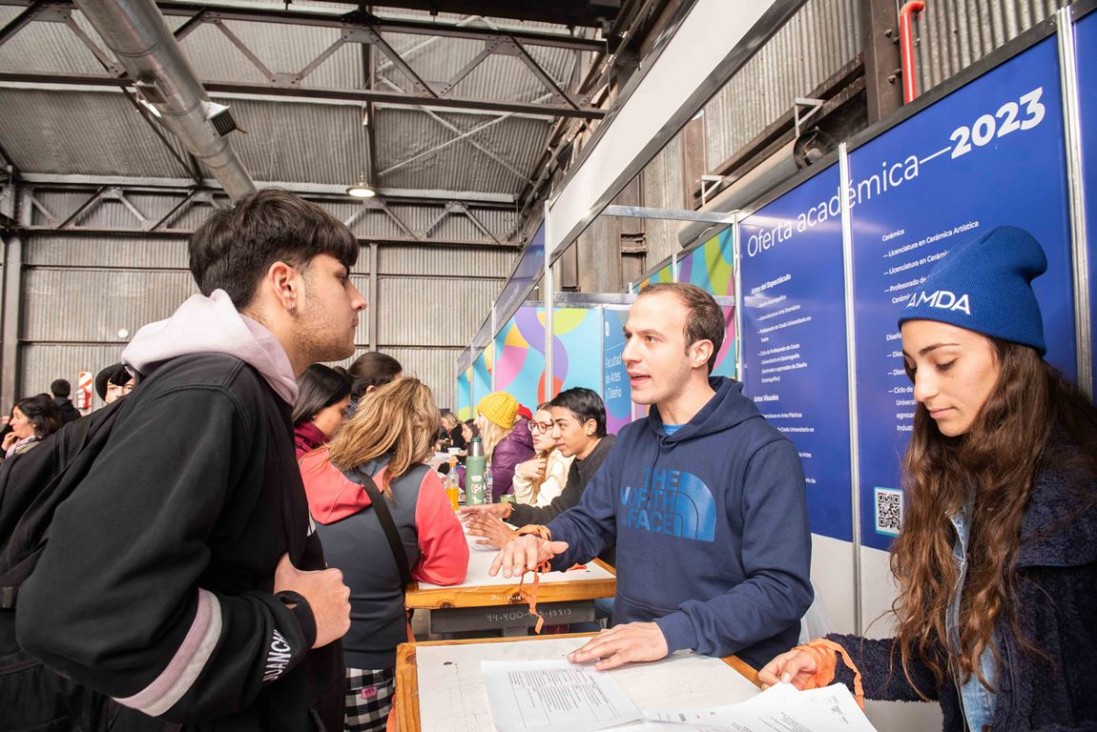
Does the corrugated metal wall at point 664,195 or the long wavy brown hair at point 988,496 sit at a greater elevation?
the corrugated metal wall at point 664,195

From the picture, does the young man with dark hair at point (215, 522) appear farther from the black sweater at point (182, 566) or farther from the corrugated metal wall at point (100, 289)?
the corrugated metal wall at point (100, 289)

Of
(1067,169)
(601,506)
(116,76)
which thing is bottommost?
(601,506)

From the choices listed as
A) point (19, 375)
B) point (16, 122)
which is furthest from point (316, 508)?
point (19, 375)

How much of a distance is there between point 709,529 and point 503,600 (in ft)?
2.95

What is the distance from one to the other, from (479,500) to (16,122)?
12733mm

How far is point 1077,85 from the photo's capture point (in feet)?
4.60

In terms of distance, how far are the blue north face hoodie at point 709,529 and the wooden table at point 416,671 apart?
0.05 metres

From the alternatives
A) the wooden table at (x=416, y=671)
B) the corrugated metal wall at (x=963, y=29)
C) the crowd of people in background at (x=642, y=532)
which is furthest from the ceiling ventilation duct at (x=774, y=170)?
the wooden table at (x=416, y=671)

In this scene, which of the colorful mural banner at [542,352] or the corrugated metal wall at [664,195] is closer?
the colorful mural banner at [542,352]

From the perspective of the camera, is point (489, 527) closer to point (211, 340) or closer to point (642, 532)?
point (642, 532)

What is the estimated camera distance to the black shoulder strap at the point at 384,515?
2070mm

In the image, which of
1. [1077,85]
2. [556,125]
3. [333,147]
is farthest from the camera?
[333,147]

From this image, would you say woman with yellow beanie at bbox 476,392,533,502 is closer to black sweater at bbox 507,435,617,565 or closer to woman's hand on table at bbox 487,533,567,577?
black sweater at bbox 507,435,617,565

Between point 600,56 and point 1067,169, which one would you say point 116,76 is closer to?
point 600,56
